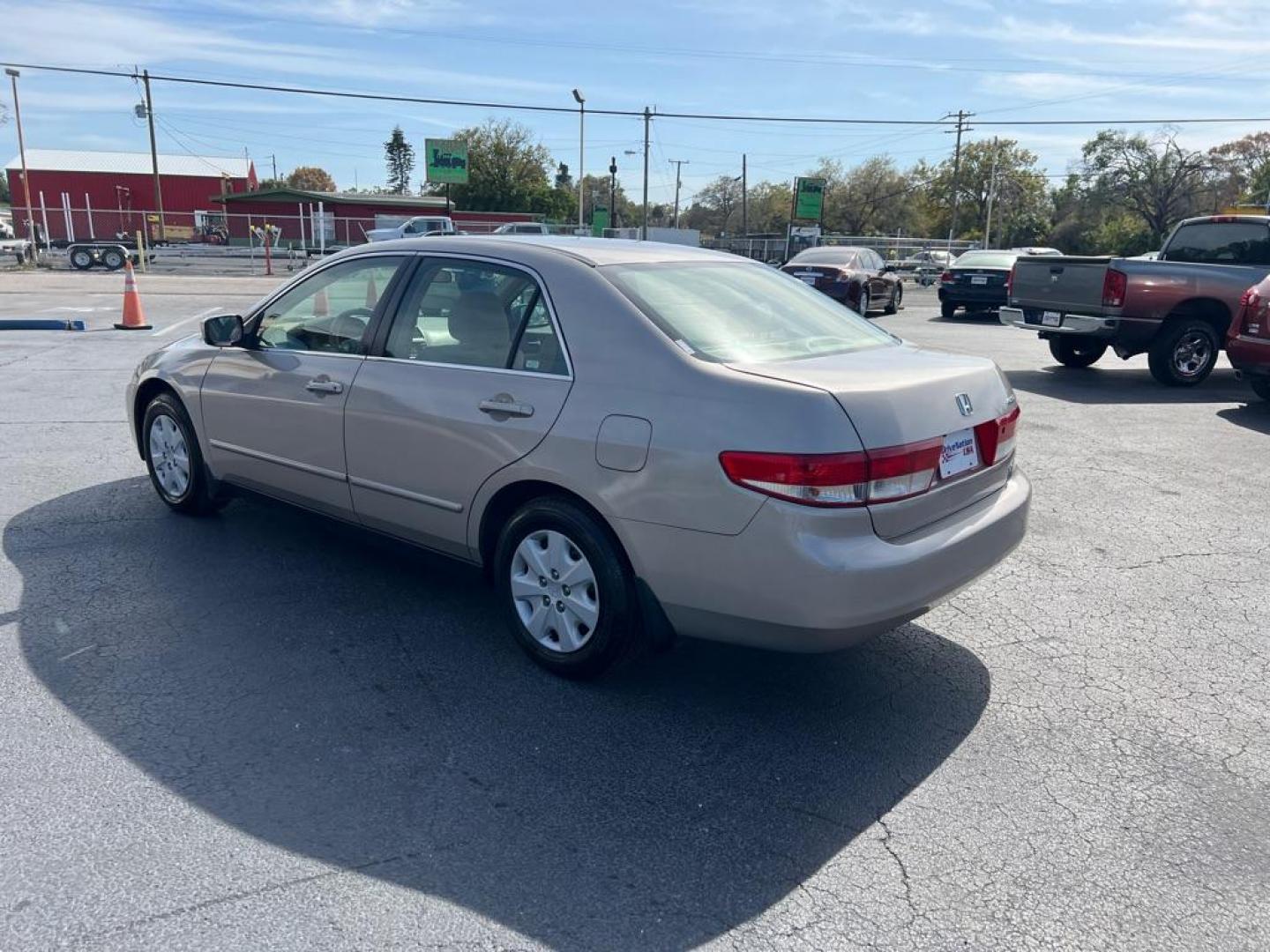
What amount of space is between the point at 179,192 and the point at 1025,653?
217 feet

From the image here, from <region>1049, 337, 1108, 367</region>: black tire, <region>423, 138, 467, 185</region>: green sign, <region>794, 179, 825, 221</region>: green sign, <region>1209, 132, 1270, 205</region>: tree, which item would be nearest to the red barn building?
<region>423, 138, 467, 185</region>: green sign

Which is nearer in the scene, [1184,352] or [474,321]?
[474,321]

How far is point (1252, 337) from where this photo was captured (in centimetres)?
915

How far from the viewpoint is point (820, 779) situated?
10.4 feet

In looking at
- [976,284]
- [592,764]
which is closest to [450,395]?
[592,764]

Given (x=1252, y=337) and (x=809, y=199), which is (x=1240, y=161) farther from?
(x=1252, y=337)

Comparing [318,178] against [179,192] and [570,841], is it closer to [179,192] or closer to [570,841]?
[179,192]

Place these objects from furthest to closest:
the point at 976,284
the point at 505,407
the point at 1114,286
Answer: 1. the point at 976,284
2. the point at 1114,286
3. the point at 505,407

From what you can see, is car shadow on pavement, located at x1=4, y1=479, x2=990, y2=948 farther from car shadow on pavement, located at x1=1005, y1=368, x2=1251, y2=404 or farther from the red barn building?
the red barn building

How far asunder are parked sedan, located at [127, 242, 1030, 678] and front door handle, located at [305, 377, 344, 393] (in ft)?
0.04

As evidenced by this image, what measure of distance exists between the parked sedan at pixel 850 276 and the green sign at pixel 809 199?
1147 inches

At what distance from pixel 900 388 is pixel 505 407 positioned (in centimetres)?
146

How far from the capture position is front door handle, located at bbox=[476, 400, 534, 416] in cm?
363

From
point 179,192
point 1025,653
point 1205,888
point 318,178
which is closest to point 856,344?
point 1025,653
